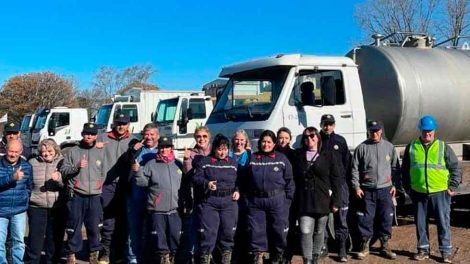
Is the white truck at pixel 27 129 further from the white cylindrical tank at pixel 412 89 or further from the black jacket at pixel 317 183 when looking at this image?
the black jacket at pixel 317 183

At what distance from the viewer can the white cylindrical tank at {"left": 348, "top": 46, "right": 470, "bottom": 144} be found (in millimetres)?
7984

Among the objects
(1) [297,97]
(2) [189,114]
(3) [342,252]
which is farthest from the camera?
(2) [189,114]

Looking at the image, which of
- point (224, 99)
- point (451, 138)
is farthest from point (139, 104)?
point (451, 138)

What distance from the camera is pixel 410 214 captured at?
9938 millimetres

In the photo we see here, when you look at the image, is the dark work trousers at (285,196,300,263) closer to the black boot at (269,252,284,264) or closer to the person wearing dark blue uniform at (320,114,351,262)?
the black boot at (269,252,284,264)

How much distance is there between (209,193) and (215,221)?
32 cm

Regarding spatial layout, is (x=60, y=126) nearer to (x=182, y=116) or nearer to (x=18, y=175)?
(x=182, y=116)

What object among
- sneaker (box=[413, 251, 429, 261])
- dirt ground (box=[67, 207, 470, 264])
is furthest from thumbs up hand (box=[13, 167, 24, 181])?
sneaker (box=[413, 251, 429, 261])

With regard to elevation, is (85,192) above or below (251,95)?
below

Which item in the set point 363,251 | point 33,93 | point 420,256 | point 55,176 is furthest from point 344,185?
point 33,93

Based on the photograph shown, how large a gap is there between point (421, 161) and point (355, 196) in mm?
945

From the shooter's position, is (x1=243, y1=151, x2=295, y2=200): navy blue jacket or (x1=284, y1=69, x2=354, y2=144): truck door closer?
(x1=243, y1=151, x2=295, y2=200): navy blue jacket

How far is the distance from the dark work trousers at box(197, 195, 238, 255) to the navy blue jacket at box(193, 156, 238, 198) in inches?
4.9

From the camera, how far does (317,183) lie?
6.13m
